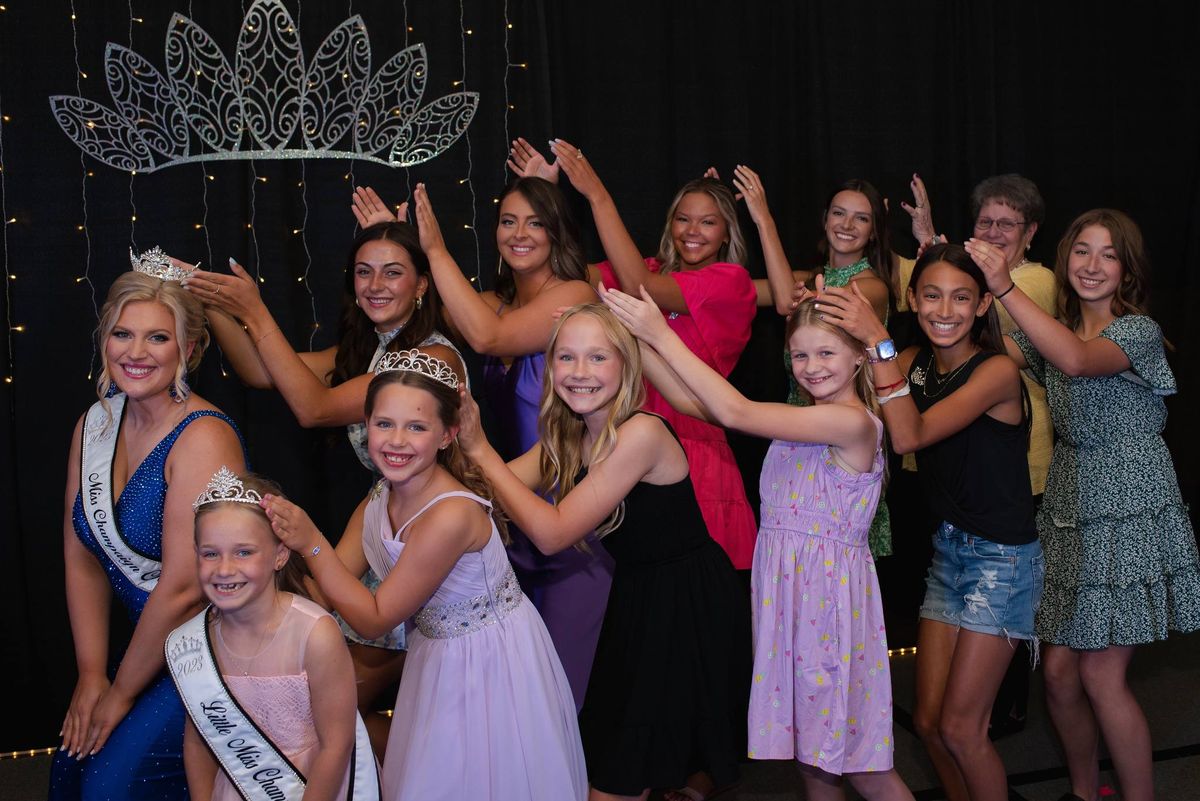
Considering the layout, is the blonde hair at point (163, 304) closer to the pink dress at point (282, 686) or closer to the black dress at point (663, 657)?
the pink dress at point (282, 686)

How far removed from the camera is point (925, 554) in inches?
168

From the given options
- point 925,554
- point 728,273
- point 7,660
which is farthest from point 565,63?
point 7,660

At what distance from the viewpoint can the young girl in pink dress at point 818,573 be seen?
8.14 ft

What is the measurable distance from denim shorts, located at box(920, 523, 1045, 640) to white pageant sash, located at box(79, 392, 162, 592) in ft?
5.67

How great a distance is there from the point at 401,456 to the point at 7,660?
200 cm

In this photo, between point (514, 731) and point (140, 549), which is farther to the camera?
point (140, 549)

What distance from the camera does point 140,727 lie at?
93.6 inches

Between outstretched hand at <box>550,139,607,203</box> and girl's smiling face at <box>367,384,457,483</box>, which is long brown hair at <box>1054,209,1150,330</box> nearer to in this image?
outstretched hand at <box>550,139,607,203</box>

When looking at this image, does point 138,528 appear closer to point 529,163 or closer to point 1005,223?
point 529,163

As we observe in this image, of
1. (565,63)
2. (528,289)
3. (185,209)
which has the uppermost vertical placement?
(565,63)

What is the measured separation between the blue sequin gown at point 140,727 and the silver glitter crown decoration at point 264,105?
132cm

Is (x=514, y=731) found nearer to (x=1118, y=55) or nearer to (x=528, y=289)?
(x=528, y=289)

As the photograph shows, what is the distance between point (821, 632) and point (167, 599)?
4.29ft

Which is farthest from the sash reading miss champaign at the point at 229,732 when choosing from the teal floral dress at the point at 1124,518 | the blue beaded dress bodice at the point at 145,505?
the teal floral dress at the point at 1124,518
